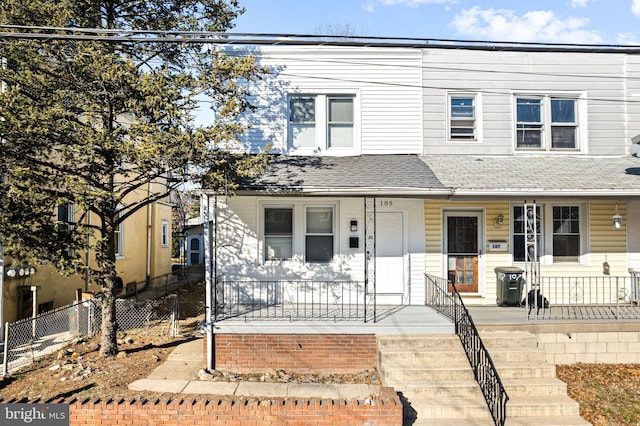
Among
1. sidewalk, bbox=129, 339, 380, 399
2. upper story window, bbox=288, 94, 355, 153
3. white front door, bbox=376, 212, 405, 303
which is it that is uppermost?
upper story window, bbox=288, 94, 355, 153

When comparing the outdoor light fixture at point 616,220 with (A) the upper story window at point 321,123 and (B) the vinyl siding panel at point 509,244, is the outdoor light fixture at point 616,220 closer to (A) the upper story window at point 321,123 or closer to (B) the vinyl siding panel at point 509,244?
(B) the vinyl siding panel at point 509,244

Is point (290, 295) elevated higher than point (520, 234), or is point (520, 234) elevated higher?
point (520, 234)

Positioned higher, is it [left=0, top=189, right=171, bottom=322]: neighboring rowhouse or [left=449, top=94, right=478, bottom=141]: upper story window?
[left=449, top=94, right=478, bottom=141]: upper story window

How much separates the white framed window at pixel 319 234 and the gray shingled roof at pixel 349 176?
105 cm

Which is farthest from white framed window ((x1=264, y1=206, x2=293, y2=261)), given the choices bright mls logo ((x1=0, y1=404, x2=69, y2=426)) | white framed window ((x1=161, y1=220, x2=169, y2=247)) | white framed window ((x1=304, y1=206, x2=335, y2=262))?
white framed window ((x1=161, y1=220, x2=169, y2=247))

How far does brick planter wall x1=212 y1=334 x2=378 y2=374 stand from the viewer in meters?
7.27

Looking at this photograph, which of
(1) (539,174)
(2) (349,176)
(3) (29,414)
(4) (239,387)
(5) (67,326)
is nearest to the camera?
(3) (29,414)

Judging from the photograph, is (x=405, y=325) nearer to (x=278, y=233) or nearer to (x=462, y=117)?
(x=278, y=233)

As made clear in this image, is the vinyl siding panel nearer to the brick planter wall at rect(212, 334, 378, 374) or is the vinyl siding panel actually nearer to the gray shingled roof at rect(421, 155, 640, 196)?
the gray shingled roof at rect(421, 155, 640, 196)

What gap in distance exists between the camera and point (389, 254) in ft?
30.4

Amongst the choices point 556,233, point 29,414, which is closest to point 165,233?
point 29,414

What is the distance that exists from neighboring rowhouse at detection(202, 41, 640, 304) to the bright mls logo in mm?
4172

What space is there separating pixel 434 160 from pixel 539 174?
225cm

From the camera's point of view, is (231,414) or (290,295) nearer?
(231,414)
